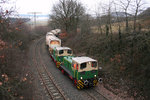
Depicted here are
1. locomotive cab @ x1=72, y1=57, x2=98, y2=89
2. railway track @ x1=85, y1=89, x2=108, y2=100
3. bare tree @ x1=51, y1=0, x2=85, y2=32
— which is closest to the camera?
railway track @ x1=85, y1=89, x2=108, y2=100

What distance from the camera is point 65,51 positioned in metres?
18.5

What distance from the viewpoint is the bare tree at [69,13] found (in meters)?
36.8

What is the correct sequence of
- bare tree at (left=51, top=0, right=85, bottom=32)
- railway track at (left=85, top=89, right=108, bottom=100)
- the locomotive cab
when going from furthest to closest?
bare tree at (left=51, top=0, right=85, bottom=32)
the locomotive cab
railway track at (left=85, top=89, right=108, bottom=100)

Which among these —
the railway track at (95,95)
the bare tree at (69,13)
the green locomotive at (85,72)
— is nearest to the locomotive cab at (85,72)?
the green locomotive at (85,72)

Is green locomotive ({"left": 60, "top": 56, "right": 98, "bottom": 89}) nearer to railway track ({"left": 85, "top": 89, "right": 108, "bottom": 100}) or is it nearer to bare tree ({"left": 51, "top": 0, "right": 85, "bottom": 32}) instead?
railway track ({"left": 85, "top": 89, "right": 108, "bottom": 100})

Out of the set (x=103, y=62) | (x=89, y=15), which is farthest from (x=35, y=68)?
(x=89, y=15)

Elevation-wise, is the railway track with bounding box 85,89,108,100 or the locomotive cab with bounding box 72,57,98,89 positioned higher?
the locomotive cab with bounding box 72,57,98,89

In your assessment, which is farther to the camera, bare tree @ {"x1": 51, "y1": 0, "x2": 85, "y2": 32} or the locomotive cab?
bare tree @ {"x1": 51, "y1": 0, "x2": 85, "y2": 32}

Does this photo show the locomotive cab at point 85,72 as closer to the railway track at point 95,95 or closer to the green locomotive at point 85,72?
the green locomotive at point 85,72

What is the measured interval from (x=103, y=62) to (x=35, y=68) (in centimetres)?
990

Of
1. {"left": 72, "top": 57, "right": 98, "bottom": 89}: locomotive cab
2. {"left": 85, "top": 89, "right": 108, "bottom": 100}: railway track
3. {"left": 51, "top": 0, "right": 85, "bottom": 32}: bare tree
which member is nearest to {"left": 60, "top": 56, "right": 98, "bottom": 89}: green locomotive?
{"left": 72, "top": 57, "right": 98, "bottom": 89}: locomotive cab

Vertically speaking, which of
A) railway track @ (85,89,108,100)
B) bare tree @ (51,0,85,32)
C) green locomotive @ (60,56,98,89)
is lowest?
railway track @ (85,89,108,100)

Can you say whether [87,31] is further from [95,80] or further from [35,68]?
[95,80]

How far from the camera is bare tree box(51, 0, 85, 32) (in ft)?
121
